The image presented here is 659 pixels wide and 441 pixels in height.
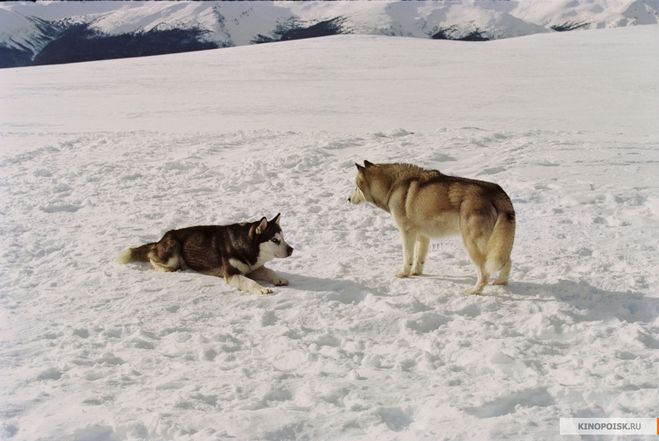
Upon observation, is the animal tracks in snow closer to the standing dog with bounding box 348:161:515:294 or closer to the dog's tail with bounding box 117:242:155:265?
the dog's tail with bounding box 117:242:155:265

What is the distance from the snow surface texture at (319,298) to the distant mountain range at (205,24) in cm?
12898

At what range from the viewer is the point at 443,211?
7055mm

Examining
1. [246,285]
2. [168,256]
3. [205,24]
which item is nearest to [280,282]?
[246,285]

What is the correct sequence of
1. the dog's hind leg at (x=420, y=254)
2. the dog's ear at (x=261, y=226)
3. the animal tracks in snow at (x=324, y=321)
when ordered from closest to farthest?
the animal tracks in snow at (x=324, y=321) < the dog's ear at (x=261, y=226) < the dog's hind leg at (x=420, y=254)

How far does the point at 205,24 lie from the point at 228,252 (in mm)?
156040

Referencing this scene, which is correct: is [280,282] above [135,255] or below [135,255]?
below

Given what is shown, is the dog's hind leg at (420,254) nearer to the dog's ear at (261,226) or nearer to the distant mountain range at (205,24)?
the dog's ear at (261,226)

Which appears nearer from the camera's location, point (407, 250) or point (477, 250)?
point (477, 250)

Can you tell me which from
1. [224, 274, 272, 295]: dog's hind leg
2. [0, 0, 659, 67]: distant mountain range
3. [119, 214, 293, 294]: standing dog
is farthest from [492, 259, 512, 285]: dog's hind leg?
[0, 0, 659, 67]: distant mountain range

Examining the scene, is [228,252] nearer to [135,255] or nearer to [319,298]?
[319,298]

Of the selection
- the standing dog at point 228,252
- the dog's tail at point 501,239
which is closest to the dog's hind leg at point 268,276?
the standing dog at point 228,252

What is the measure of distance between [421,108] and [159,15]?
473 ft

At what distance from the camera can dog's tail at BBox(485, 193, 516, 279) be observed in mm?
6617

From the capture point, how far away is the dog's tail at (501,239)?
261 inches
